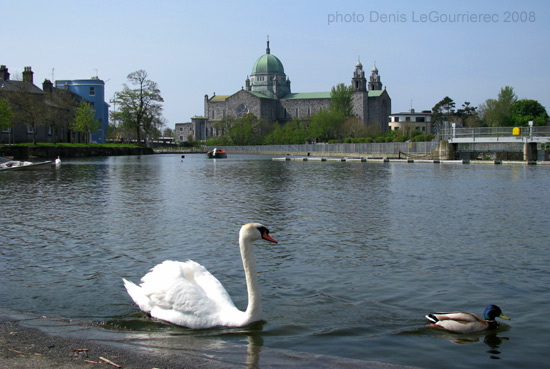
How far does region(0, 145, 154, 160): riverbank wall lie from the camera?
191 ft

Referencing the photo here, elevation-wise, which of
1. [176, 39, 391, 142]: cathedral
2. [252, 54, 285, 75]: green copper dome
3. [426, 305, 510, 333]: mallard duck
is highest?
[252, 54, 285, 75]: green copper dome

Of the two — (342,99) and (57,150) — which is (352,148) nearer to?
(57,150)

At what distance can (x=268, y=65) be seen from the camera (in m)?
194

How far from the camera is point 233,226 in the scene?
54.7 ft

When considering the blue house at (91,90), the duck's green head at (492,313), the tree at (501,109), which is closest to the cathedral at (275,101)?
the tree at (501,109)

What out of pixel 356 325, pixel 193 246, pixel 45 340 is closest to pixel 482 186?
pixel 193 246

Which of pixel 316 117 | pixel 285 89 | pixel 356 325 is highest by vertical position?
pixel 285 89

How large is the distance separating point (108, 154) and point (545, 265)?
267 ft

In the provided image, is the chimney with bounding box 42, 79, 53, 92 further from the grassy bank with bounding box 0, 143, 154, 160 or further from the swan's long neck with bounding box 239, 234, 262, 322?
the swan's long neck with bounding box 239, 234, 262, 322

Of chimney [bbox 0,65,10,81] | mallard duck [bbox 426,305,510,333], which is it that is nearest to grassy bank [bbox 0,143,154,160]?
chimney [bbox 0,65,10,81]

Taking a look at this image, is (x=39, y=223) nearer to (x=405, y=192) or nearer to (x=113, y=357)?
(x=113, y=357)

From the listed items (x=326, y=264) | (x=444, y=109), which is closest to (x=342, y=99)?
(x=444, y=109)

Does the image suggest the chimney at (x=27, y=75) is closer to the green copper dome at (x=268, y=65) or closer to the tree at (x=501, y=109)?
the tree at (x=501, y=109)

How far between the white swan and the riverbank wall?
175ft
